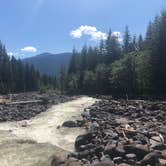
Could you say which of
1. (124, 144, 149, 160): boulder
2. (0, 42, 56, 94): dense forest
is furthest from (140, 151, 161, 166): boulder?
(0, 42, 56, 94): dense forest

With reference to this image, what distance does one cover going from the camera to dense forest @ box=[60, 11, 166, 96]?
66.8 metres

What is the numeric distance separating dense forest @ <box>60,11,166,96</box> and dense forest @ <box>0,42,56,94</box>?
14.7 meters

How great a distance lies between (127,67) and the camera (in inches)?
3366

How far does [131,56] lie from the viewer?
88.0 metres

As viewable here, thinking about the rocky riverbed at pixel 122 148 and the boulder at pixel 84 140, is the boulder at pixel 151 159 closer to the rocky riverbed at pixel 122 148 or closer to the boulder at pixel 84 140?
the rocky riverbed at pixel 122 148

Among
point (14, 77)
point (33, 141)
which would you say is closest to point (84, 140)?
point (33, 141)

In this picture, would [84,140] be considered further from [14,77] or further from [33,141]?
[14,77]

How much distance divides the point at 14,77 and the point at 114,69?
212 ft

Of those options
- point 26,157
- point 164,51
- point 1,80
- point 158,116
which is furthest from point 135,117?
point 1,80

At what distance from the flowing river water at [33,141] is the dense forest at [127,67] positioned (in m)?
32.7

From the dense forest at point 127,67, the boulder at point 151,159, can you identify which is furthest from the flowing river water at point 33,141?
the dense forest at point 127,67

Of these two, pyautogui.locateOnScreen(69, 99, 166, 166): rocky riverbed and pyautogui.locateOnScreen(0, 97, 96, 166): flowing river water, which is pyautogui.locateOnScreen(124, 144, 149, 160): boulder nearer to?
pyautogui.locateOnScreen(69, 99, 166, 166): rocky riverbed

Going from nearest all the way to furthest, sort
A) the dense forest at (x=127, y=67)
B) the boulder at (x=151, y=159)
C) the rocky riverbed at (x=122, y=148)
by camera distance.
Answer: the boulder at (x=151, y=159)
the rocky riverbed at (x=122, y=148)
the dense forest at (x=127, y=67)

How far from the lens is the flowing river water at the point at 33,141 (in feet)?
71.5
